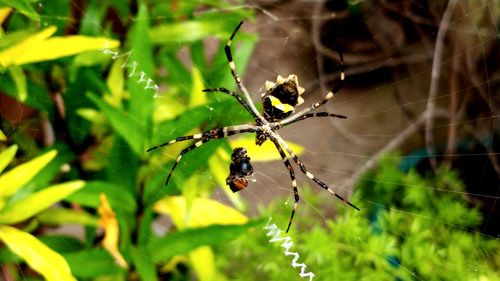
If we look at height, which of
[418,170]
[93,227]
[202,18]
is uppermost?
[202,18]

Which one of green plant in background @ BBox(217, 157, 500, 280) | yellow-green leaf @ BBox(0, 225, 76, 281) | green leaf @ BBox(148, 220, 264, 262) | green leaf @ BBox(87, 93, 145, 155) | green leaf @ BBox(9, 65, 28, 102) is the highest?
green leaf @ BBox(9, 65, 28, 102)

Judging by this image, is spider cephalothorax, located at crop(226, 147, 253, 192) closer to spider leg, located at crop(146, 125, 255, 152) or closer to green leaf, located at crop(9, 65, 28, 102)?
spider leg, located at crop(146, 125, 255, 152)

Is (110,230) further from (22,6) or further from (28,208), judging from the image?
(22,6)

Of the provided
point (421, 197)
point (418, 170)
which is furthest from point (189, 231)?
point (418, 170)

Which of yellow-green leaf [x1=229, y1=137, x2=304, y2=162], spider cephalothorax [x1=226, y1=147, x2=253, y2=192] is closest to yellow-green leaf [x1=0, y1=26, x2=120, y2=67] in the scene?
spider cephalothorax [x1=226, y1=147, x2=253, y2=192]

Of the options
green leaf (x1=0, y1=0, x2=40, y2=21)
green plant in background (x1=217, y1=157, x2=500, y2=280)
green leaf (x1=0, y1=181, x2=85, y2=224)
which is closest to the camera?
green leaf (x1=0, y1=0, x2=40, y2=21)

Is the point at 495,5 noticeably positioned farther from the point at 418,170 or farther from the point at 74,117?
the point at 74,117

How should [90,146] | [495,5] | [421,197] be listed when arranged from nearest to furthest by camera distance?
1. [90,146]
2. [421,197]
3. [495,5]
